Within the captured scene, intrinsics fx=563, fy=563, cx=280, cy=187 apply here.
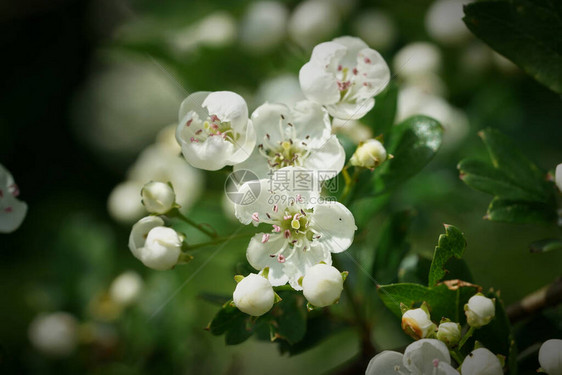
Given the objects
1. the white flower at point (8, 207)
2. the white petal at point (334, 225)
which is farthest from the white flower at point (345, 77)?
the white flower at point (8, 207)

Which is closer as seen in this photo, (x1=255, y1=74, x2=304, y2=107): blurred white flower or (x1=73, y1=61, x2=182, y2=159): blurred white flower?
(x1=255, y1=74, x2=304, y2=107): blurred white flower

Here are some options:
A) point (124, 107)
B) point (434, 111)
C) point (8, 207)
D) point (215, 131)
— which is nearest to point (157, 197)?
point (215, 131)

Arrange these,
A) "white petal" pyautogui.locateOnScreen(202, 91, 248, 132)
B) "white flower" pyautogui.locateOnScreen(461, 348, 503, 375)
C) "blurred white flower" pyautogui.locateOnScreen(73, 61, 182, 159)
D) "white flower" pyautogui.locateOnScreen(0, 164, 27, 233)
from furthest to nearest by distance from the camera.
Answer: "blurred white flower" pyautogui.locateOnScreen(73, 61, 182, 159) → "white flower" pyautogui.locateOnScreen(0, 164, 27, 233) → "white petal" pyautogui.locateOnScreen(202, 91, 248, 132) → "white flower" pyautogui.locateOnScreen(461, 348, 503, 375)

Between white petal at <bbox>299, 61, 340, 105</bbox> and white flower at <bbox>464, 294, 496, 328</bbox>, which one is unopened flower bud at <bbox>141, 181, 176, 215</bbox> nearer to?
white petal at <bbox>299, 61, 340, 105</bbox>

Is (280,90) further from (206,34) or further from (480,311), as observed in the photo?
(480,311)

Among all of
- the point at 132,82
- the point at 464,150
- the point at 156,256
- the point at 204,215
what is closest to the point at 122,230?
the point at 204,215

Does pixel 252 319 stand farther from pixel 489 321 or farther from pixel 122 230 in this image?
pixel 122 230

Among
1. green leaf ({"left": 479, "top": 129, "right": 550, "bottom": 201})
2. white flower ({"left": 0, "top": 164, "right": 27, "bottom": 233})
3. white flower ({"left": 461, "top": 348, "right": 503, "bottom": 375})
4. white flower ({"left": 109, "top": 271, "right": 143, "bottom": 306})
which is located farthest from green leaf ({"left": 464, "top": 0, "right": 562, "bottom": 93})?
white flower ({"left": 109, "top": 271, "right": 143, "bottom": 306})
